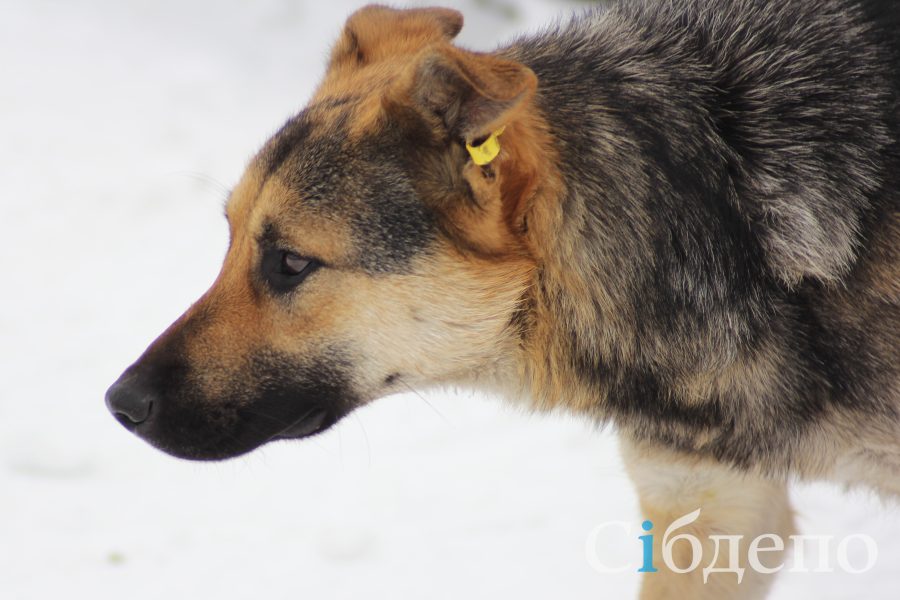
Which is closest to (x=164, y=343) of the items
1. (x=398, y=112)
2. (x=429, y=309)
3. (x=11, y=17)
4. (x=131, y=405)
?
(x=131, y=405)

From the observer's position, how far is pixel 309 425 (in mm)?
2691

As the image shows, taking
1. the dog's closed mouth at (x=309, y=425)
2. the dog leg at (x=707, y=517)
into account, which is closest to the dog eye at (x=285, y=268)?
the dog's closed mouth at (x=309, y=425)

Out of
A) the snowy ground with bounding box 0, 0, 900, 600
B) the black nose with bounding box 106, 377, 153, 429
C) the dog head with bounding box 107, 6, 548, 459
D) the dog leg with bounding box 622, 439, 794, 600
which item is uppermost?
the dog head with bounding box 107, 6, 548, 459

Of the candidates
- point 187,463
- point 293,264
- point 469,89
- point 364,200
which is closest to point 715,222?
point 469,89

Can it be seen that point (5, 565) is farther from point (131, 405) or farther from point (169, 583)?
point (131, 405)

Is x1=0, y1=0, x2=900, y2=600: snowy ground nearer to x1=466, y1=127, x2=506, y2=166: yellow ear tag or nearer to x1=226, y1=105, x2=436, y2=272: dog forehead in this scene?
x1=226, y1=105, x2=436, y2=272: dog forehead

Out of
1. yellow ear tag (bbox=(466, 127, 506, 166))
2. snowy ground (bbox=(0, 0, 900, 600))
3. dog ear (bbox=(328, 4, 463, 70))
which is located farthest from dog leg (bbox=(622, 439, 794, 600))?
dog ear (bbox=(328, 4, 463, 70))

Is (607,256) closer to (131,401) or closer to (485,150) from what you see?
(485,150)

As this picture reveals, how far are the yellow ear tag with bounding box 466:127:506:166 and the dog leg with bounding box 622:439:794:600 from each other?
102 centimetres

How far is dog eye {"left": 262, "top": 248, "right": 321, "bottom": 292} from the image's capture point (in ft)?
8.20

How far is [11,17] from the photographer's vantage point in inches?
282

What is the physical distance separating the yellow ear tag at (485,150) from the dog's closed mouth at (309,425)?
2.64 feet

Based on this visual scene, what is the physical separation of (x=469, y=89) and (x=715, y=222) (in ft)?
2.38

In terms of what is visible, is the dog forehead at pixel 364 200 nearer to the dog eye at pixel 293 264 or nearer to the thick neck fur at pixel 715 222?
the dog eye at pixel 293 264
